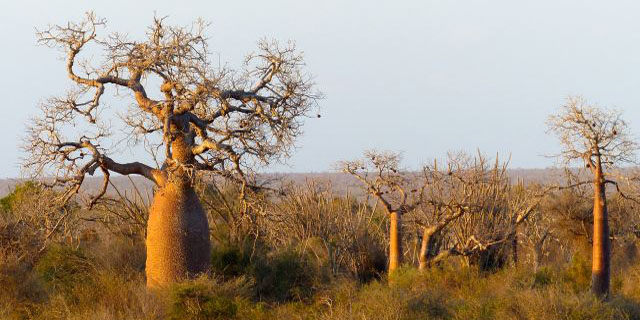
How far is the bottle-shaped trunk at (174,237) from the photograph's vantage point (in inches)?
474

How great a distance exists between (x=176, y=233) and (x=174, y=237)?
0.20 feet

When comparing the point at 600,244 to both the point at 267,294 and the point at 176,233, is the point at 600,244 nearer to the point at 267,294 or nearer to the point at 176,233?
the point at 267,294

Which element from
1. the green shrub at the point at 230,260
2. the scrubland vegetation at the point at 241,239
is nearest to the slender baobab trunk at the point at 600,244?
the scrubland vegetation at the point at 241,239

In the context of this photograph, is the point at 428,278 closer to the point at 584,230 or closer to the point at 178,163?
the point at 178,163

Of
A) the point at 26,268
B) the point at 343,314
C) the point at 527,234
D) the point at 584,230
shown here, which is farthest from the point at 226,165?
the point at 584,230

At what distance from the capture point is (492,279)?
15.9 meters

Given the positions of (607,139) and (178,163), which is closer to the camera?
(178,163)

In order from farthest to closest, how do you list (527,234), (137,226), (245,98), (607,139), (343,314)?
(527,234), (137,226), (607,139), (245,98), (343,314)

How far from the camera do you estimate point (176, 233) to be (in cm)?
1202

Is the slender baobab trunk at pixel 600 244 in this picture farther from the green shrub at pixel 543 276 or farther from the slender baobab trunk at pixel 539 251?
the slender baobab trunk at pixel 539 251

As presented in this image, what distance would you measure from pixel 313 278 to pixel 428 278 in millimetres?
1950

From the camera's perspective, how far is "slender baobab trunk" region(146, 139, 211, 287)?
12.0 metres

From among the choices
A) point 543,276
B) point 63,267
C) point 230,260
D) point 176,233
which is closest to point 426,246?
point 543,276

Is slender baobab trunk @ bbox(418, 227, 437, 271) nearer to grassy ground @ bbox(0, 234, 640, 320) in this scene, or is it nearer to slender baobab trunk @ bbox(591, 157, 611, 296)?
grassy ground @ bbox(0, 234, 640, 320)
